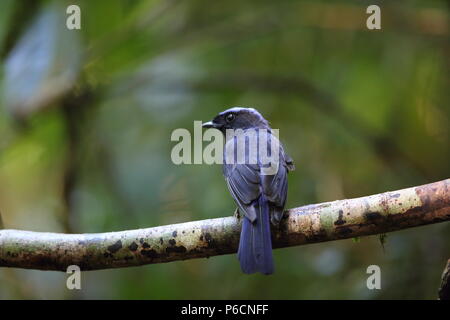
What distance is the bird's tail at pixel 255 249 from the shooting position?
3.40 meters

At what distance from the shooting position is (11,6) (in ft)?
19.2

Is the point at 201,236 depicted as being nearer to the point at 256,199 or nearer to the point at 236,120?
the point at 256,199

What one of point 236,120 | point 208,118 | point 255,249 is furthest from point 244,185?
point 208,118

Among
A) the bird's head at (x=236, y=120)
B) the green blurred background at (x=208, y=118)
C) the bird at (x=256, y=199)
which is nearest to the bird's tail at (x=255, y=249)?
the bird at (x=256, y=199)

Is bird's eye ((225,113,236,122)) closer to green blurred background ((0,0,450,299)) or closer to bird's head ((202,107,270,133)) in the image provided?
bird's head ((202,107,270,133))

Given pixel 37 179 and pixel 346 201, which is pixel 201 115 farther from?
pixel 346 201

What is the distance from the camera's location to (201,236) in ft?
11.2

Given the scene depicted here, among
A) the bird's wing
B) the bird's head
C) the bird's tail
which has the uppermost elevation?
the bird's head

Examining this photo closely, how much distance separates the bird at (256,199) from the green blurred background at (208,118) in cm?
148

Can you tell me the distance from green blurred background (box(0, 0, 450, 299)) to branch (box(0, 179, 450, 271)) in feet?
5.73

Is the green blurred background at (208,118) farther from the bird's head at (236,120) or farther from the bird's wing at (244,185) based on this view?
the bird's wing at (244,185)

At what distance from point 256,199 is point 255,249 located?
43 centimetres

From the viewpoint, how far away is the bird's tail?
3.40 m

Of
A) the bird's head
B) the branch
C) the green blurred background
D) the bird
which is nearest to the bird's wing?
the bird
